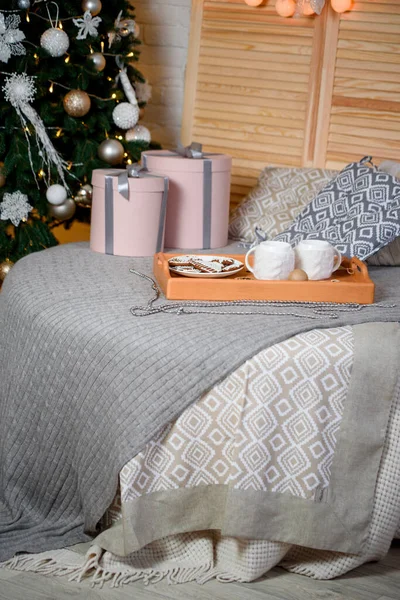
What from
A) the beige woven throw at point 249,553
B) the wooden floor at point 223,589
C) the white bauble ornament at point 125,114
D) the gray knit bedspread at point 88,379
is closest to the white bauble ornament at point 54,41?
the white bauble ornament at point 125,114

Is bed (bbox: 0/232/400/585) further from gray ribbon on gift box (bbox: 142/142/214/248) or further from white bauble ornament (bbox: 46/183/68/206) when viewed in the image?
white bauble ornament (bbox: 46/183/68/206)

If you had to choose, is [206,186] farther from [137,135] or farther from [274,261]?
[274,261]

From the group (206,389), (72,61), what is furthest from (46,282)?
(72,61)

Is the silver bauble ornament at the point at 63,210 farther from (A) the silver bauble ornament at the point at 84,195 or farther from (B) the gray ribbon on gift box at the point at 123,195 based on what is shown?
(B) the gray ribbon on gift box at the point at 123,195

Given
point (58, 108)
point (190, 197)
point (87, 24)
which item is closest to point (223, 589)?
point (190, 197)

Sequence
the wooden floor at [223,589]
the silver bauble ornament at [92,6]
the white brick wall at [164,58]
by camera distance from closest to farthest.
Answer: the wooden floor at [223,589] → the silver bauble ornament at [92,6] → the white brick wall at [164,58]

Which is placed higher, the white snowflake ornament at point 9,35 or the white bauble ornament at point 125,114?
the white snowflake ornament at point 9,35

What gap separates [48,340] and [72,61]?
47.1 inches

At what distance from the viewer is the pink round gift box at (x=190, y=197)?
250 centimetres

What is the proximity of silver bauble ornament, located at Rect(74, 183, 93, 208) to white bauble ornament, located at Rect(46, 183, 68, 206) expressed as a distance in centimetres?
8

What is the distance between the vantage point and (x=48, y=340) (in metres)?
1.82

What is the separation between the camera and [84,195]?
2.71 metres

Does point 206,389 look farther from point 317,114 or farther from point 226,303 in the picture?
point 317,114

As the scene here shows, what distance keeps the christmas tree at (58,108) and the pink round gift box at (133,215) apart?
313 mm
